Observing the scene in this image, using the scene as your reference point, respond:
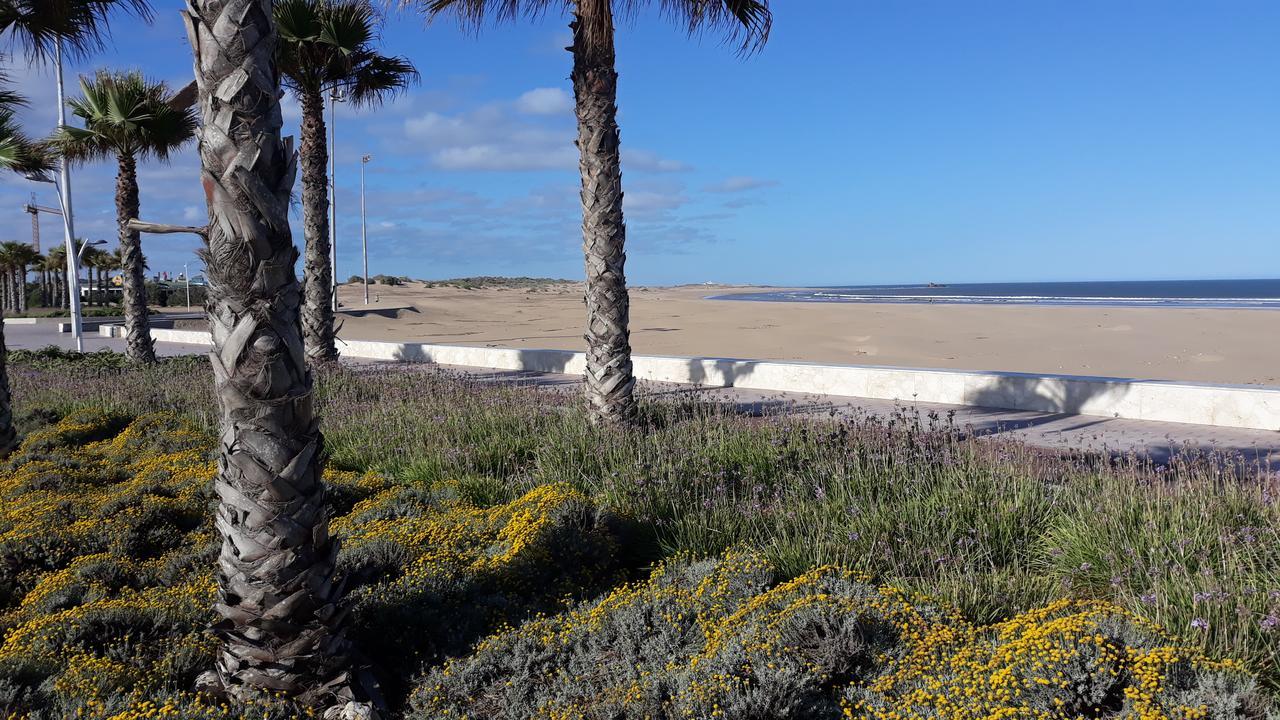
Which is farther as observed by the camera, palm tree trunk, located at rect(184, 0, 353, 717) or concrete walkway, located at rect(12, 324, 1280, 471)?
concrete walkway, located at rect(12, 324, 1280, 471)

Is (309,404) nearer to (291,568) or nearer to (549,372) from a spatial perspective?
(291,568)

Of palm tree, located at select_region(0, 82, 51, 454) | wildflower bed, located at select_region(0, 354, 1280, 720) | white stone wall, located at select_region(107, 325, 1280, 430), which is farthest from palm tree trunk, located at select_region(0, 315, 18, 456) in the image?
white stone wall, located at select_region(107, 325, 1280, 430)

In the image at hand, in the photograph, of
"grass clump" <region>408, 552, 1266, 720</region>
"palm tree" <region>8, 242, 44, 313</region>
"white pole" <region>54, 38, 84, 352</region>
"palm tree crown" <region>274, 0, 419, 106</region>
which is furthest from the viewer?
"palm tree" <region>8, 242, 44, 313</region>

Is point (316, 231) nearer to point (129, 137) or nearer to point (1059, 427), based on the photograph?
point (129, 137)

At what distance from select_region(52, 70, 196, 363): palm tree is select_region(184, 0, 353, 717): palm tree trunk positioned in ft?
48.4

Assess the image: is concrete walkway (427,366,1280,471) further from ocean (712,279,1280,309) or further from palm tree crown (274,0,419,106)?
ocean (712,279,1280,309)

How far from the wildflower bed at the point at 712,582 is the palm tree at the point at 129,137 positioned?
35.0ft

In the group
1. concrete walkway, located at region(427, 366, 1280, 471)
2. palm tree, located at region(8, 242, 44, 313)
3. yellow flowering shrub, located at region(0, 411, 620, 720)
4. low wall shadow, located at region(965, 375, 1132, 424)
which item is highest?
palm tree, located at region(8, 242, 44, 313)

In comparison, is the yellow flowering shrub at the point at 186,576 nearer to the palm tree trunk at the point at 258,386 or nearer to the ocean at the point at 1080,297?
the palm tree trunk at the point at 258,386

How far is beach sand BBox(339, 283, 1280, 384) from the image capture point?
16.2 m

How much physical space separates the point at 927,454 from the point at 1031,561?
182cm

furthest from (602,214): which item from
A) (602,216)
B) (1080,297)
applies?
(1080,297)

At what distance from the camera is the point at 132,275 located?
667 inches

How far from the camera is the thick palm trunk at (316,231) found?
1460cm
